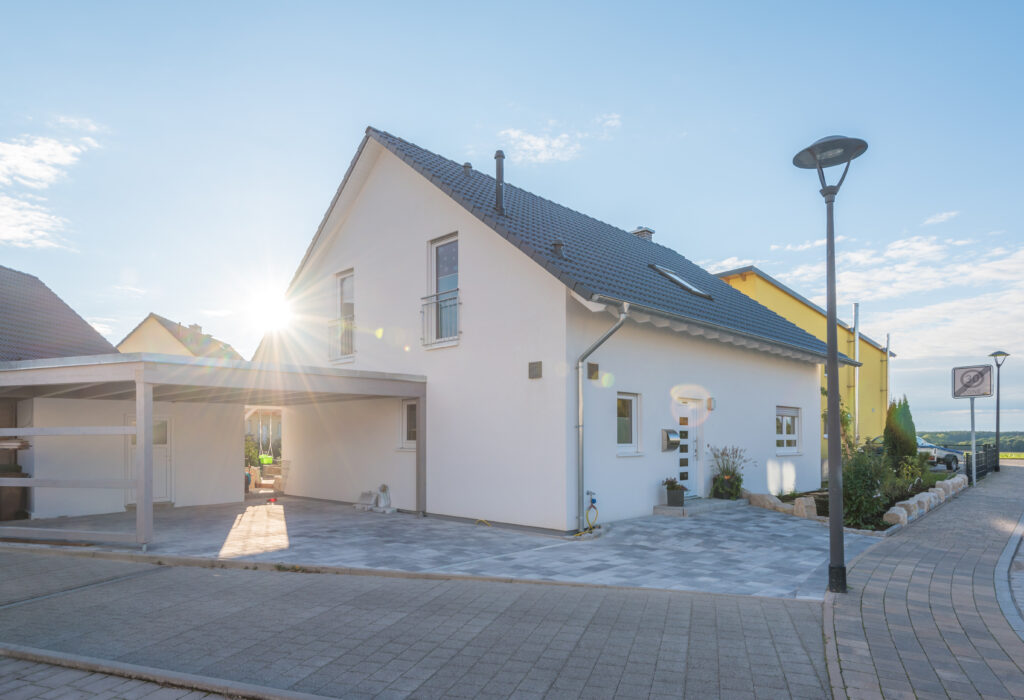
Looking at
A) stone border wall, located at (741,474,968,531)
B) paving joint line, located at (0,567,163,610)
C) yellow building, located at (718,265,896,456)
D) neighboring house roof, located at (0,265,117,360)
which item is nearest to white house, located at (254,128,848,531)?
stone border wall, located at (741,474,968,531)

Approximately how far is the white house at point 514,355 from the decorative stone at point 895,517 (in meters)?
3.27

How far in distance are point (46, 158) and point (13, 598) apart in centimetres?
663

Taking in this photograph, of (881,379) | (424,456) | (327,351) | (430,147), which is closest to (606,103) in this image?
(430,147)

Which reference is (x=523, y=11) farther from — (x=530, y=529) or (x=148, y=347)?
(x=148, y=347)

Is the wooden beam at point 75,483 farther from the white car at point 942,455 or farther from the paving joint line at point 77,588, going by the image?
the white car at point 942,455

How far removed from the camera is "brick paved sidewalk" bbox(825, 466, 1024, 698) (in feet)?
12.7

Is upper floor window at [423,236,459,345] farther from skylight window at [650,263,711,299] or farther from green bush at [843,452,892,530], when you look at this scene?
green bush at [843,452,892,530]

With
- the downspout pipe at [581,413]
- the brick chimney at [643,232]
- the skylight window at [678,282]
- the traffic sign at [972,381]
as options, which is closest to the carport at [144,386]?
the downspout pipe at [581,413]

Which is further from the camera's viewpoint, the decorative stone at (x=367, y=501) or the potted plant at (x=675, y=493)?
the decorative stone at (x=367, y=501)

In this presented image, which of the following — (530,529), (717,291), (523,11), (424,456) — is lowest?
(530,529)

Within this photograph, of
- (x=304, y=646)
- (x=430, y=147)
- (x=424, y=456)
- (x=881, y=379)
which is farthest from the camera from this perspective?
(x=881, y=379)

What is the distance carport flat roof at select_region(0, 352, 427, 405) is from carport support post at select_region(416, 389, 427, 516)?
21 cm

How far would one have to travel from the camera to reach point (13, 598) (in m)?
6.32

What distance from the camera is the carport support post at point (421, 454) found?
11.3 metres
